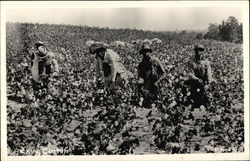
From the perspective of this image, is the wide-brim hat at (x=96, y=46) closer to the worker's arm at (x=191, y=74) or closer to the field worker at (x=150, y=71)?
the field worker at (x=150, y=71)

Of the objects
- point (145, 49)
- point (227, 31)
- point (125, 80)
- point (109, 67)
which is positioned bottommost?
point (125, 80)

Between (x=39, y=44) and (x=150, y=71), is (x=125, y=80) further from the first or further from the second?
(x=39, y=44)

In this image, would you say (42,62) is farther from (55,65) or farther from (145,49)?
(145,49)

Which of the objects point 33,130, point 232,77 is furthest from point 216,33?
point 33,130

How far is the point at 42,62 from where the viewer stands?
12.9 ft

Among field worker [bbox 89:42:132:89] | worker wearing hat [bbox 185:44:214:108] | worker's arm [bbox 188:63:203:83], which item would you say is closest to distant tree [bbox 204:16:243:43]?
worker wearing hat [bbox 185:44:214:108]

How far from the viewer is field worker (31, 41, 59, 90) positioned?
3941 millimetres

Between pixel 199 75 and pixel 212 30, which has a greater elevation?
pixel 212 30

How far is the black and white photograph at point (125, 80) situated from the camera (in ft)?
12.8

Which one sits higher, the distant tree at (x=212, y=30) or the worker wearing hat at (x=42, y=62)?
the distant tree at (x=212, y=30)

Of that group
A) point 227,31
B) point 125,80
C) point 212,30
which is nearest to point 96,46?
point 125,80

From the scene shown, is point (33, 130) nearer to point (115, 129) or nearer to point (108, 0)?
point (115, 129)

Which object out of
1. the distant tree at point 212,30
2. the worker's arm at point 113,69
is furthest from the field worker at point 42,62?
the distant tree at point 212,30

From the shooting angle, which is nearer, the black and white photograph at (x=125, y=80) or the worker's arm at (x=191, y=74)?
the black and white photograph at (x=125, y=80)
